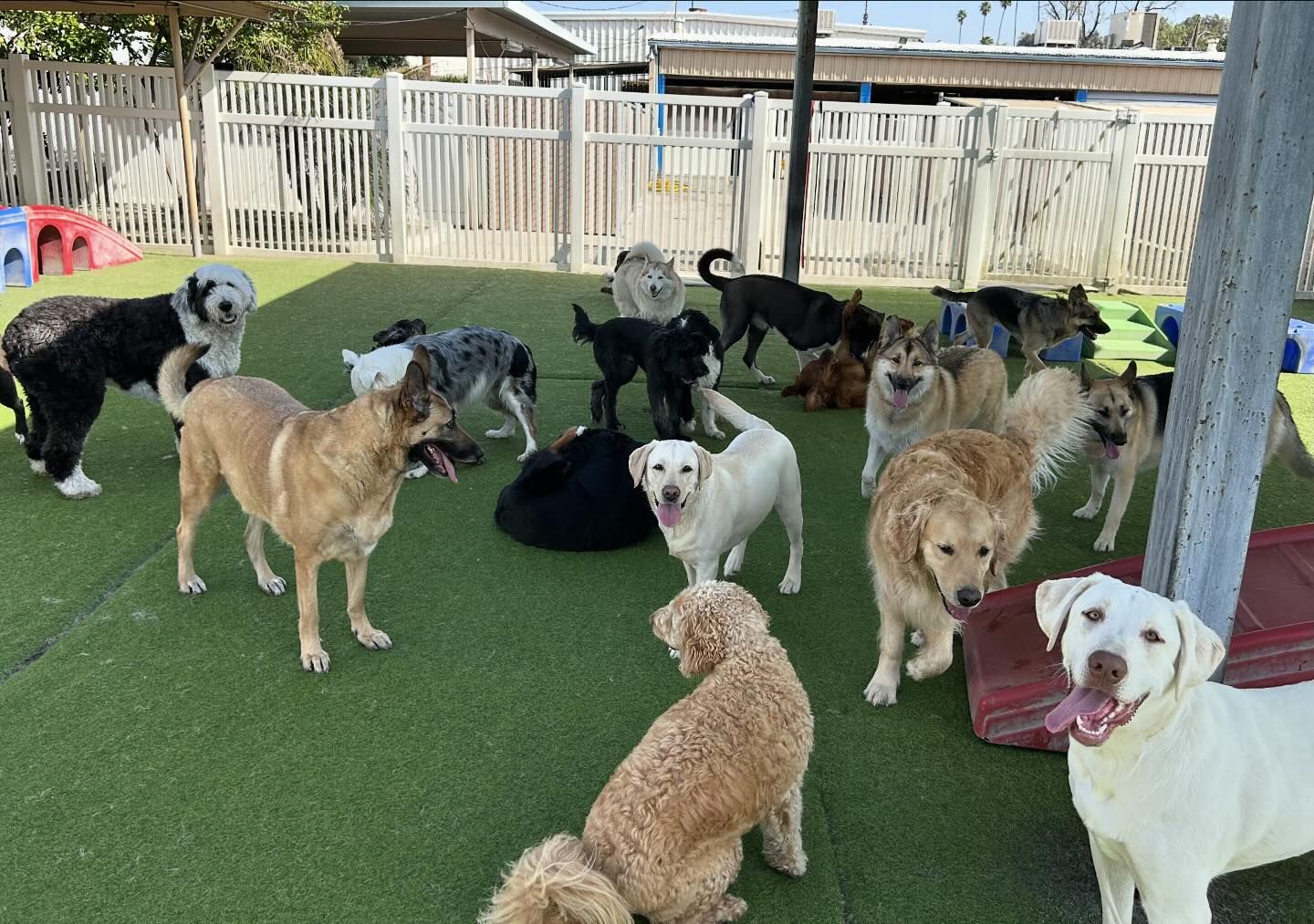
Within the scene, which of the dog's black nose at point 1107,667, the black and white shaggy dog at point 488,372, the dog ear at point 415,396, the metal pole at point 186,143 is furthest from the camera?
the metal pole at point 186,143

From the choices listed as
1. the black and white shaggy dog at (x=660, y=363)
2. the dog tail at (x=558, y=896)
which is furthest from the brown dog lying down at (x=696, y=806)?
the black and white shaggy dog at (x=660, y=363)

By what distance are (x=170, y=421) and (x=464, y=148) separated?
7930 millimetres

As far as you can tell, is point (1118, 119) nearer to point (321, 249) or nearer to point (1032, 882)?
point (321, 249)

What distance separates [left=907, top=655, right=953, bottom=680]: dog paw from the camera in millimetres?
3758

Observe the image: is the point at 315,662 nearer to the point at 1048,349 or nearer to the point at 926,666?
the point at 926,666

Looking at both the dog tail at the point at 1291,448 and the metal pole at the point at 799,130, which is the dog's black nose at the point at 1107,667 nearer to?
the dog tail at the point at 1291,448

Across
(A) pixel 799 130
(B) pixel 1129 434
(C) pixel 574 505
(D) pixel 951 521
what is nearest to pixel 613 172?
(A) pixel 799 130

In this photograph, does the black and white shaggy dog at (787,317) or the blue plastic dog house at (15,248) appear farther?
the blue plastic dog house at (15,248)

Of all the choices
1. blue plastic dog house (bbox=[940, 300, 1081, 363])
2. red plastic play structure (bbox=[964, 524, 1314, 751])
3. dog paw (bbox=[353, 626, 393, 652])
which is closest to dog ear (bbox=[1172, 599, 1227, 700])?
red plastic play structure (bbox=[964, 524, 1314, 751])

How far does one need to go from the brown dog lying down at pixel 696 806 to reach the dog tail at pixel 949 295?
798 cm

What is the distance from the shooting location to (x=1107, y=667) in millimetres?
2203

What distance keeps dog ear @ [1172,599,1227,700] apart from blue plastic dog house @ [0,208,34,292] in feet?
39.2

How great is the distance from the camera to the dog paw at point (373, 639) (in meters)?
4.12

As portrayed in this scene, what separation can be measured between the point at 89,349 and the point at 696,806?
16.7 ft
